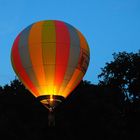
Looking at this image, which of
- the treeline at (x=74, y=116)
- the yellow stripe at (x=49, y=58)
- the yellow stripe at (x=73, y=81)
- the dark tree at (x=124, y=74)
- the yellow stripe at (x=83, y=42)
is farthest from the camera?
the dark tree at (x=124, y=74)

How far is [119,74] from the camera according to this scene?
44344 mm

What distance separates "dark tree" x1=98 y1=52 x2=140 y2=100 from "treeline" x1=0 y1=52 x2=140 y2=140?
2242mm

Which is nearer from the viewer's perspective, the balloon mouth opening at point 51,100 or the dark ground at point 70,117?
the balloon mouth opening at point 51,100

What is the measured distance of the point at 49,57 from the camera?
23875 mm

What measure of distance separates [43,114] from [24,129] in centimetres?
231

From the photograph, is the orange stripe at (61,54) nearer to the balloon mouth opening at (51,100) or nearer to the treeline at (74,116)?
the balloon mouth opening at (51,100)

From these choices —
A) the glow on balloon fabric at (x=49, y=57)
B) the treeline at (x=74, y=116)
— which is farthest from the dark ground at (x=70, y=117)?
the glow on balloon fabric at (x=49, y=57)

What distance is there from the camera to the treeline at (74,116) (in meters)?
32.5

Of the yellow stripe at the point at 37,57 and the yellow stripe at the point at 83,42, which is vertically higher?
the yellow stripe at the point at 83,42

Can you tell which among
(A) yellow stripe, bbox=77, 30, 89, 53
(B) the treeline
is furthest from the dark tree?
(A) yellow stripe, bbox=77, 30, 89, 53

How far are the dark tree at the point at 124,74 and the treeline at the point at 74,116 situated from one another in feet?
7.35

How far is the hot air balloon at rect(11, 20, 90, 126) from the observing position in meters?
23.8

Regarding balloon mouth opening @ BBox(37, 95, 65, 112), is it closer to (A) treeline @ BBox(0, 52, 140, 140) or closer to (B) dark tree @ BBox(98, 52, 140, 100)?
(A) treeline @ BBox(0, 52, 140, 140)

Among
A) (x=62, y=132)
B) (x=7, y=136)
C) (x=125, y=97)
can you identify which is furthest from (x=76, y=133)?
(x=125, y=97)
